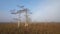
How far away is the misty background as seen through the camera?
146 inches

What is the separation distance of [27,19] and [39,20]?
0.27 metres

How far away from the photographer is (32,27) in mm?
3689

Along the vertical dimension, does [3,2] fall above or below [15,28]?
above

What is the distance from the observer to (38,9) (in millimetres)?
3762

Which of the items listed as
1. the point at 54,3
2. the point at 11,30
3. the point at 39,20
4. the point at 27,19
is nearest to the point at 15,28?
the point at 11,30

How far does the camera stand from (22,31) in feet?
12.1

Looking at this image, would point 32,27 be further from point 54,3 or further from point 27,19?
point 54,3

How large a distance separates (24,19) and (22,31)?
10.7 inches

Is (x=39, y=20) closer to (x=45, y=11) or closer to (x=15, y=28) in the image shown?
(x=45, y=11)

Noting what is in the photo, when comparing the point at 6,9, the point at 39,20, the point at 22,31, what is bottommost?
the point at 22,31

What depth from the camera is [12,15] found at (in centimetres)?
371

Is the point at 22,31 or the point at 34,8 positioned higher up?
the point at 34,8

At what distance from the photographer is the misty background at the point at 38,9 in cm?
370

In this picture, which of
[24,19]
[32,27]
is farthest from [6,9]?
[32,27]
